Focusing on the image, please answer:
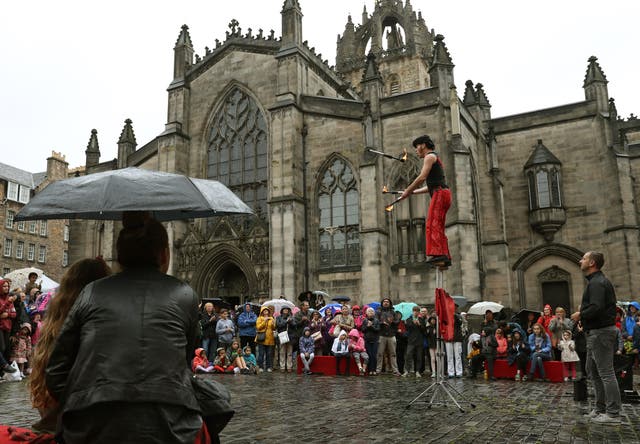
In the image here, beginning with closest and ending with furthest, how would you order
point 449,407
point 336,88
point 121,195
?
point 121,195
point 449,407
point 336,88

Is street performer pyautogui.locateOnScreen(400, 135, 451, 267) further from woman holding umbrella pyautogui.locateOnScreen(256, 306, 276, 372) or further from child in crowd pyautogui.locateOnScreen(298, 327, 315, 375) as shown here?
woman holding umbrella pyautogui.locateOnScreen(256, 306, 276, 372)

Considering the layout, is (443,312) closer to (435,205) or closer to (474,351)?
(435,205)

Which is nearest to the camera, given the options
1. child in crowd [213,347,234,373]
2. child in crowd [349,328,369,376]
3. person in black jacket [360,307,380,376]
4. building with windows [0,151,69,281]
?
child in crowd [349,328,369,376]

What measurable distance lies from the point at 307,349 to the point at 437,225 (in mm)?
8554

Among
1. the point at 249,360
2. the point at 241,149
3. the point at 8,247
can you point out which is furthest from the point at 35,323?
the point at 8,247

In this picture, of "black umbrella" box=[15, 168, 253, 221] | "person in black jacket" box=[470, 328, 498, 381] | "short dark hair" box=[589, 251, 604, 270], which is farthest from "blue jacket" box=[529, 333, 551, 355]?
"black umbrella" box=[15, 168, 253, 221]

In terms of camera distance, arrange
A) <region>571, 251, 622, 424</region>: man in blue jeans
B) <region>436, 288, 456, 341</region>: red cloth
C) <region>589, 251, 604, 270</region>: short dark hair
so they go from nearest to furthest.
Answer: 1. <region>571, 251, 622, 424</region>: man in blue jeans
2. <region>589, 251, 604, 270</region>: short dark hair
3. <region>436, 288, 456, 341</region>: red cloth

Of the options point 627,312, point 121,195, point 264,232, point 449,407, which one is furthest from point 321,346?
point 121,195

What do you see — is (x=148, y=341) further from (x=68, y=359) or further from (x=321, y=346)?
(x=321, y=346)

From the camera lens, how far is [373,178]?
2292cm

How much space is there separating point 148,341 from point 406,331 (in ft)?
43.5

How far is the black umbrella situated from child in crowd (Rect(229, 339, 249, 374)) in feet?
38.2

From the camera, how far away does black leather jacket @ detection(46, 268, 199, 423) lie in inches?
103

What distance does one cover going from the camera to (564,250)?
25.4m
